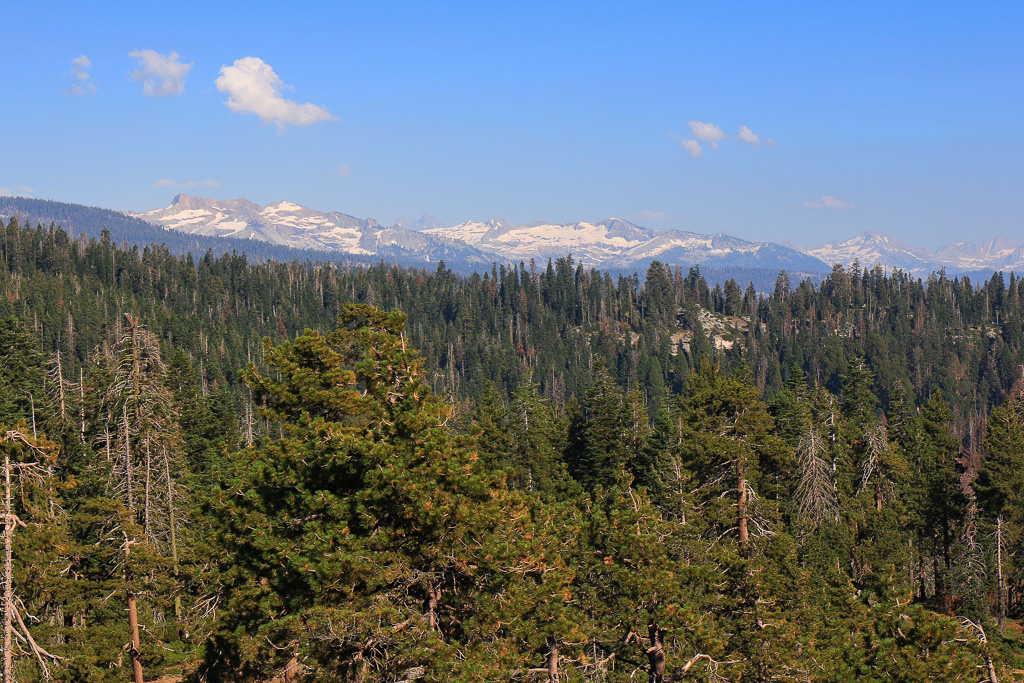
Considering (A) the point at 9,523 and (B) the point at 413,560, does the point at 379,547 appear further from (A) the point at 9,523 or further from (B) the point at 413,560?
(A) the point at 9,523

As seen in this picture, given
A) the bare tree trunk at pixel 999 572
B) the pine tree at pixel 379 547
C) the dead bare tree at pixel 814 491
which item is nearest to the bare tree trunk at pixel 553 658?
the pine tree at pixel 379 547

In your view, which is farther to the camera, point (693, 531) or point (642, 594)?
point (693, 531)

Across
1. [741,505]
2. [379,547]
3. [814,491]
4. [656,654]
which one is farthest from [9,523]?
[814,491]

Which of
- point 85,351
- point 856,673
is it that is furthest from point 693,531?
point 85,351

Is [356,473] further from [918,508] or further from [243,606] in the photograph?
[918,508]

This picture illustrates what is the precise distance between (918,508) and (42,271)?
177m

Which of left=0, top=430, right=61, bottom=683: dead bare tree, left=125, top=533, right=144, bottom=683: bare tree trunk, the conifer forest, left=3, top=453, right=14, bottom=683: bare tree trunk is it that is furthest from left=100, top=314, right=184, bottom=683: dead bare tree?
left=3, top=453, right=14, bottom=683: bare tree trunk

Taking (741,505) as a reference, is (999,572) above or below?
below

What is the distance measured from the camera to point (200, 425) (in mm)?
65000

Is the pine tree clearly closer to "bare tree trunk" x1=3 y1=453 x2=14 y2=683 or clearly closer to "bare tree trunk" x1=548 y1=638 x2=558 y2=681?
"bare tree trunk" x1=548 y1=638 x2=558 y2=681

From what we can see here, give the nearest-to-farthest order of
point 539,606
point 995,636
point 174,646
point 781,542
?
point 539,606, point 781,542, point 174,646, point 995,636

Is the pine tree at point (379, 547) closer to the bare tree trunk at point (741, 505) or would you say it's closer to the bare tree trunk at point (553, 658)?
the bare tree trunk at point (553, 658)

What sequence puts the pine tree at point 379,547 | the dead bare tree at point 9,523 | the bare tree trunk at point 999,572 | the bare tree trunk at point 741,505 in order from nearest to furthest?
the dead bare tree at point 9,523 < the pine tree at point 379,547 < the bare tree trunk at point 741,505 < the bare tree trunk at point 999,572

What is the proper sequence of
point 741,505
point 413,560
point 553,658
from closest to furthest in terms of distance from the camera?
point 413,560, point 553,658, point 741,505
